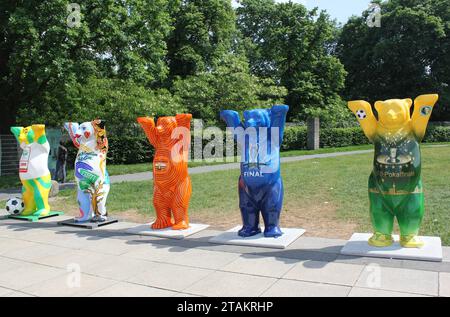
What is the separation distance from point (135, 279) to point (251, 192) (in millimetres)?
2327

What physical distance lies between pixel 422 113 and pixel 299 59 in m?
33.1

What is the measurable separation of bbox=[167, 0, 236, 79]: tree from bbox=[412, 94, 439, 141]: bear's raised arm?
26761mm

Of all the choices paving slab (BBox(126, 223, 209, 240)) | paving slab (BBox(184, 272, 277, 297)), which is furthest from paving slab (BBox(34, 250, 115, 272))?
paving slab (BBox(184, 272, 277, 297))

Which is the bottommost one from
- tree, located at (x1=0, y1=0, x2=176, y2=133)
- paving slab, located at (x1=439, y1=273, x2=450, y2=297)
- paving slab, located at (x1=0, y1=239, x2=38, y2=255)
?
paving slab, located at (x1=0, y1=239, x2=38, y2=255)

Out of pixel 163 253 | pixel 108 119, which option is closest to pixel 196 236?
pixel 163 253

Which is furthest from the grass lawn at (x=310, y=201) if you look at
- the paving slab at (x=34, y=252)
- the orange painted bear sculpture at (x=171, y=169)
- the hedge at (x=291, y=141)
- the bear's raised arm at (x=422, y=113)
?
A: the hedge at (x=291, y=141)

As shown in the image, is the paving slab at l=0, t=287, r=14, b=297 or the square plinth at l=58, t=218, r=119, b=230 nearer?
the paving slab at l=0, t=287, r=14, b=297

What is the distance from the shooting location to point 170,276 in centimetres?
517

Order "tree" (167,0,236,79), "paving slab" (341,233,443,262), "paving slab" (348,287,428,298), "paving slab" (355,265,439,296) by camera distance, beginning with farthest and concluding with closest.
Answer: "tree" (167,0,236,79), "paving slab" (341,233,443,262), "paving slab" (355,265,439,296), "paving slab" (348,287,428,298)

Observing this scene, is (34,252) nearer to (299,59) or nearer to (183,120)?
(183,120)

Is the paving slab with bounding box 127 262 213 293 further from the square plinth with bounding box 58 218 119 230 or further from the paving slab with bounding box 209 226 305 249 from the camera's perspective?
the square plinth with bounding box 58 218 119 230

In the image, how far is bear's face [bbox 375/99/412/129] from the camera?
19.1 feet

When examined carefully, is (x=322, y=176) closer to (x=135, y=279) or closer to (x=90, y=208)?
(x=90, y=208)

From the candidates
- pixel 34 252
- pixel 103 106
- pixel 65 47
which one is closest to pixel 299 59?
pixel 103 106
